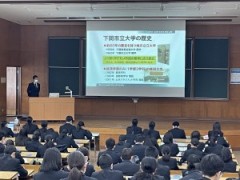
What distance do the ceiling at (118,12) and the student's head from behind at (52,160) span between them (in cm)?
663

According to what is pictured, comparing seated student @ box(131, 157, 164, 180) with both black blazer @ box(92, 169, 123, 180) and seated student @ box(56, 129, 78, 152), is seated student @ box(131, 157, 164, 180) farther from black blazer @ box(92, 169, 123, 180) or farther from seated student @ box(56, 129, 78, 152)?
seated student @ box(56, 129, 78, 152)

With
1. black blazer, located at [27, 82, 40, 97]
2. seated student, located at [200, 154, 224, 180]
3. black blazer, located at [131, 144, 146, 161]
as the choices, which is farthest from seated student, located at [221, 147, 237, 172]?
black blazer, located at [27, 82, 40, 97]

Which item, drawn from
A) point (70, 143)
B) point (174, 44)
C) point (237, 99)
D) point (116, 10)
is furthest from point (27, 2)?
point (237, 99)

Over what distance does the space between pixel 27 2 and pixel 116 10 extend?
Result: 2806mm

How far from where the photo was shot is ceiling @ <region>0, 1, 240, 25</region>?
1085 centimetres

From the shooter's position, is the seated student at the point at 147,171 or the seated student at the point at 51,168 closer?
the seated student at the point at 147,171

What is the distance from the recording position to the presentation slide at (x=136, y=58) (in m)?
13.5

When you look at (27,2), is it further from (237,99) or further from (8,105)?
(237,99)

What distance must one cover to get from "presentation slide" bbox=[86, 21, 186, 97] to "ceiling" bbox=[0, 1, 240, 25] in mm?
422

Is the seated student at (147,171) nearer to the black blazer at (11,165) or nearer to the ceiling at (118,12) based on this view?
the black blazer at (11,165)

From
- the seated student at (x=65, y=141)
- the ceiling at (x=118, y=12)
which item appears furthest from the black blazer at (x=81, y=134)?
the ceiling at (x=118, y=12)

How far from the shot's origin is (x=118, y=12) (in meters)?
12.2

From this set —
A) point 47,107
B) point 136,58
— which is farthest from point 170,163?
point 136,58

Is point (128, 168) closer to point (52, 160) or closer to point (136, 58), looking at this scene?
point (52, 160)
